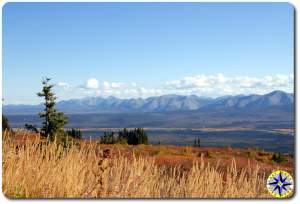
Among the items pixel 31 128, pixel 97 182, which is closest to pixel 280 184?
pixel 97 182

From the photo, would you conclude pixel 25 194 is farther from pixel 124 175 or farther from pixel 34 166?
pixel 124 175

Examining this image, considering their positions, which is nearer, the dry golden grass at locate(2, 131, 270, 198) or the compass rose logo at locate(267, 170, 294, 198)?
the compass rose logo at locate(267, 170, 294, 198)

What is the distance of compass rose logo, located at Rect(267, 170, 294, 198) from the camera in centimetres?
691

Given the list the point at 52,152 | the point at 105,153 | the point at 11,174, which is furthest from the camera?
the point at 52,152

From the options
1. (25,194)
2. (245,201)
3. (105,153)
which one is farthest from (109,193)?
(245,201)

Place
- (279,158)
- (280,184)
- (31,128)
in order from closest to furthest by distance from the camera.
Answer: (280,184) < (279,158) < (31,128)

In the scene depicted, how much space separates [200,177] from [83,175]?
5.46 feet

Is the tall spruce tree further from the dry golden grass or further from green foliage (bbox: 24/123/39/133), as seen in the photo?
the dry golden grass

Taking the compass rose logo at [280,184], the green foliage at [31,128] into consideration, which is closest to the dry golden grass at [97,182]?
the compass rose logo at [280,184]

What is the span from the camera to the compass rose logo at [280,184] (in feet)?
22.7

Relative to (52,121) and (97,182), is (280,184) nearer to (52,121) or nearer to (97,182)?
(97,182)

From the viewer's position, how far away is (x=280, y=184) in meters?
7.02

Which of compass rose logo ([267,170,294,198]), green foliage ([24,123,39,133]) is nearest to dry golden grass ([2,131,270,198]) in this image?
compass rose logo ([267,170,294,198])

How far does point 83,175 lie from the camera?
24.8ft
